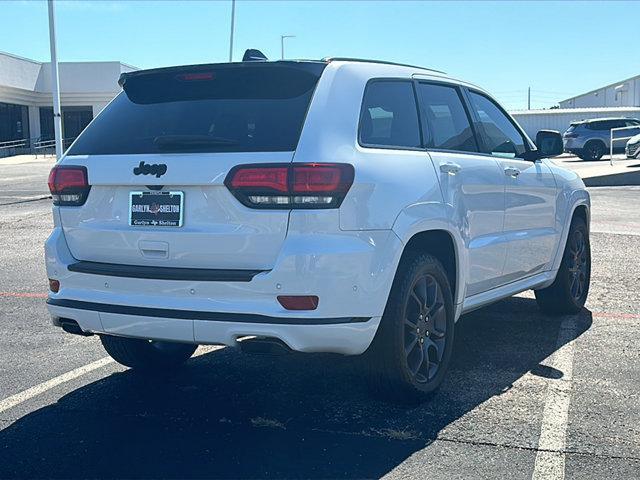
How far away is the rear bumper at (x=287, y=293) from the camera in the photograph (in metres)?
3.87

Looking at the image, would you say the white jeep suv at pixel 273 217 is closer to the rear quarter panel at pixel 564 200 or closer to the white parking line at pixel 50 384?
the white parking line at pixel 50 384

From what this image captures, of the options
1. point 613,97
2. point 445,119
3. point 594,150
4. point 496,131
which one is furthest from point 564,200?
point 613,97

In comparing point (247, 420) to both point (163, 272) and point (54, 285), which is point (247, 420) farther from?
point (54, 285)

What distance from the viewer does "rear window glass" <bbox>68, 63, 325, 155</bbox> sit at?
4.06m

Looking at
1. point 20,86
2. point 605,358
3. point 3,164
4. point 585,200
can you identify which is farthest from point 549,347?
point 20,86

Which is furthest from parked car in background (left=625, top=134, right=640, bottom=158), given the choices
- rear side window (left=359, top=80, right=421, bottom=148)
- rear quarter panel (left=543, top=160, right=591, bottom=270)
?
rear side window (left=359, top=80, right=421, bottom=148)

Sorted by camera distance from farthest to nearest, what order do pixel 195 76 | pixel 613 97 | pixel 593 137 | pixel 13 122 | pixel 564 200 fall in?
pixel 613 97
pixel 13 122
pixel 593 137
pixel 564 200
pixel 195 76

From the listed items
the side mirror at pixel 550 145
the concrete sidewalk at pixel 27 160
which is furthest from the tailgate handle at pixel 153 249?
the concrete sidewalk at pixel 27 160

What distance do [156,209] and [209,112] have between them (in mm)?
580

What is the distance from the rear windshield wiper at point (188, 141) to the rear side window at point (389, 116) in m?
0.71

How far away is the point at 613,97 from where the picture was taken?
65688 mm

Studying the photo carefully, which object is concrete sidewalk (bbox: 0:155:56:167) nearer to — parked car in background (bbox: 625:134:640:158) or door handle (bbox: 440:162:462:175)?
parked car in background (bbox: 625:134:640:158)

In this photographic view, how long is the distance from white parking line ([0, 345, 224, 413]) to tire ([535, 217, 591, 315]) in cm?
287

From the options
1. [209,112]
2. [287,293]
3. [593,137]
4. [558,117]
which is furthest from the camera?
[558,117]
